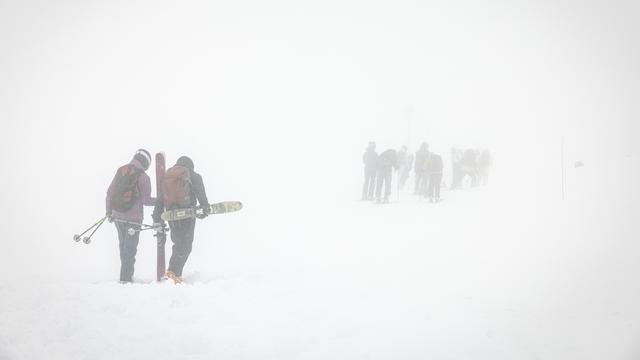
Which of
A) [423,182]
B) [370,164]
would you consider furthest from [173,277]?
[423,182]

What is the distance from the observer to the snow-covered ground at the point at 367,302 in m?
4.22

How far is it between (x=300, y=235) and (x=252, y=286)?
14.1 ft

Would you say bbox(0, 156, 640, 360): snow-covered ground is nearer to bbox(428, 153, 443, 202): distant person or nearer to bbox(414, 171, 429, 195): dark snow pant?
bbox(428, 153, 443, 202): distant person

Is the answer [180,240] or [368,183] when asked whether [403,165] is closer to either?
[368,183]

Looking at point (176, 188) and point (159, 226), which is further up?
point (176, 188)

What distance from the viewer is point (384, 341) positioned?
171 inches

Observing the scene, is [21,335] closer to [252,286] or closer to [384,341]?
[252,286]

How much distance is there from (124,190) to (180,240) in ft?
3.76

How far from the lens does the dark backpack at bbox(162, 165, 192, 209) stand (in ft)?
19.6

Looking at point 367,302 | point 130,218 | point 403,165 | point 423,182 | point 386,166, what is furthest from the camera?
point 403,165

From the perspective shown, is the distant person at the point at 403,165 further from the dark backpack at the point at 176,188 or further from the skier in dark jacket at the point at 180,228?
the dark backpack at the point at 176,188

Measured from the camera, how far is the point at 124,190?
19.5 ft

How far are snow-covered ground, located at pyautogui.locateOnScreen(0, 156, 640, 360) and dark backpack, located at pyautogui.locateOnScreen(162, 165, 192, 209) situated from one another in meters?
1.24

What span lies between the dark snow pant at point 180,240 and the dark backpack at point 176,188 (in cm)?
28
